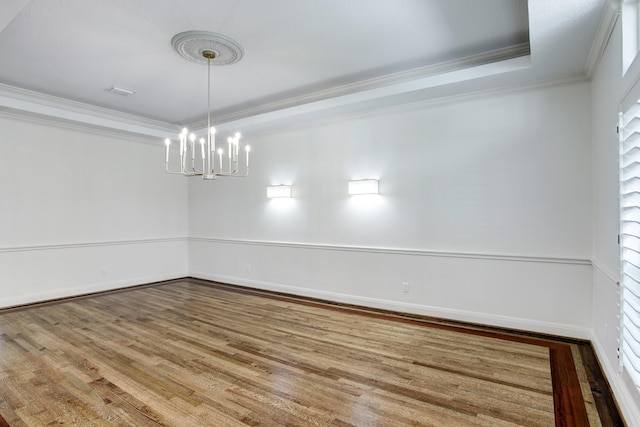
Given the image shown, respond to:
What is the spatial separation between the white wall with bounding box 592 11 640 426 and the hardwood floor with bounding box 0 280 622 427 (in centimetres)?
19

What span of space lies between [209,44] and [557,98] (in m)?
3.31

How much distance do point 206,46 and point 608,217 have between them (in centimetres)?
358

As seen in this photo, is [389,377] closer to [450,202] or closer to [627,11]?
[450,202]

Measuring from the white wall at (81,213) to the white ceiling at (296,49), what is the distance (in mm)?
644

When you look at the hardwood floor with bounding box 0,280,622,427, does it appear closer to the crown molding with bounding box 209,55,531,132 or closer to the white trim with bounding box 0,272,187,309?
the white trim with bounding box 0,272,187,309

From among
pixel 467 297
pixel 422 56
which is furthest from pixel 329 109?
pixel 467 297

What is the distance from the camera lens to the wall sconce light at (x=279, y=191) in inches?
205

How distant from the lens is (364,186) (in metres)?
4.39

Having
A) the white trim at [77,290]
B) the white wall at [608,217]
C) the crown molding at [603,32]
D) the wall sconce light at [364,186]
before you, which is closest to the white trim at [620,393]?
the white wall at [608,217]

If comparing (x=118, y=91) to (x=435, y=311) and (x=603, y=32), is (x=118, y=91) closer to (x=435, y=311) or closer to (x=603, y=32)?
(x=435, y=311)

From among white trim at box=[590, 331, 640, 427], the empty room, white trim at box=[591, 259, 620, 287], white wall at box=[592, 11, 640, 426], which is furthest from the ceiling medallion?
white trim at box=[590, 331, 640, 427]

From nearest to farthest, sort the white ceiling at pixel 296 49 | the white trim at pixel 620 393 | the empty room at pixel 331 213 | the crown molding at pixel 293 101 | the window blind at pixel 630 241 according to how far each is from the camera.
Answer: the window blind at pixel 630 241
the white trim at pixel 620 393
the empty room at pixel 331 213
the white ceiling at pixel 296 49
the crown molding at pixel 293 101

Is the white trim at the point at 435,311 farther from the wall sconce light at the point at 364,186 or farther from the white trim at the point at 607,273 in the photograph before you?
the wall sconce light at the point at 364,186

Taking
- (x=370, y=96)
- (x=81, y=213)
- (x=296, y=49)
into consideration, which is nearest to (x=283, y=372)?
(x=296, y=49)
